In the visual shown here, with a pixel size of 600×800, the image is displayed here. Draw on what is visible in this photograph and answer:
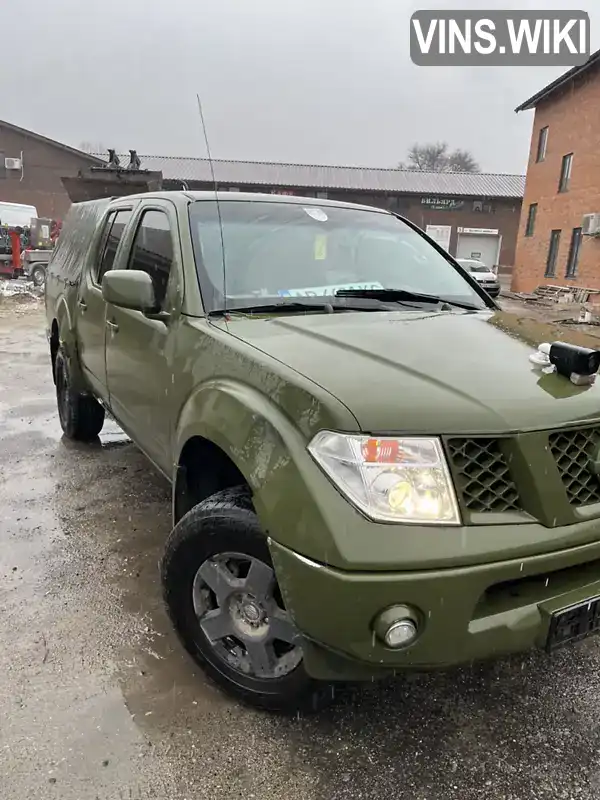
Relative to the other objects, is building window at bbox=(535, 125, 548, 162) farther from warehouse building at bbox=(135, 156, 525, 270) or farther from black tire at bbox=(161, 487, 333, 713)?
black tire at bbox=(161, 487, 333, 713)

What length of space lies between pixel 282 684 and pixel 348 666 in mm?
391

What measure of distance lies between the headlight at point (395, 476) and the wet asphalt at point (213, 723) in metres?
0.97

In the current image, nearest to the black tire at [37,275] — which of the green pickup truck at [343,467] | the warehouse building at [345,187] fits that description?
the green pickup truck at [343,467]

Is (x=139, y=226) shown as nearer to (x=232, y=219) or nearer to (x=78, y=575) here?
(x=232, y=219)

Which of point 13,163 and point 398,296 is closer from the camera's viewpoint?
point 398,296

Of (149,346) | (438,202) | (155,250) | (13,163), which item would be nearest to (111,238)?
(155,250)

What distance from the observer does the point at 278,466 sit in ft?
5.97

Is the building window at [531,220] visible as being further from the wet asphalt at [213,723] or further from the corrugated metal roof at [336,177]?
the wet asphalt at [213,723]

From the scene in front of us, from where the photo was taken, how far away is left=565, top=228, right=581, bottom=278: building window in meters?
23.6

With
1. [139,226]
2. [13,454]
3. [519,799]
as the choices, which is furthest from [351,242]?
[13,454]

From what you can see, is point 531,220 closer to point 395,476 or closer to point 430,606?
point 395,476

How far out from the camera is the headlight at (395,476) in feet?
5.57

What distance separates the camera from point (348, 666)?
183 cm

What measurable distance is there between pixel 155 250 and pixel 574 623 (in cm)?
247
